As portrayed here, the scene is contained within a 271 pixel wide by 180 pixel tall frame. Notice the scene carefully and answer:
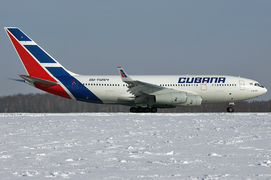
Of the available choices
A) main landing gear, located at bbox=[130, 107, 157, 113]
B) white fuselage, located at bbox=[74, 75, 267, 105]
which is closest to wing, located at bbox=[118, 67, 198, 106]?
main landing gear, located at bbox=[130, 107, 157, 113]

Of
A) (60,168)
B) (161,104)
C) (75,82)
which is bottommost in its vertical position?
(60,168)

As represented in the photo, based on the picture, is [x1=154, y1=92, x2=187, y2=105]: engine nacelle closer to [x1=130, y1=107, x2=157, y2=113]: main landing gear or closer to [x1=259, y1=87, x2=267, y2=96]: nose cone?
[x1=130, y1=107, x2=157, y2=113]: main landing gear

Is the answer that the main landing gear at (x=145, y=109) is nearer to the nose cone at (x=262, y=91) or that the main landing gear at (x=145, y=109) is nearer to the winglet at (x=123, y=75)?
the winglet at (x=123, y=75)

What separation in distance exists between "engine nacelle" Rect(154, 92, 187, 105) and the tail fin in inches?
272

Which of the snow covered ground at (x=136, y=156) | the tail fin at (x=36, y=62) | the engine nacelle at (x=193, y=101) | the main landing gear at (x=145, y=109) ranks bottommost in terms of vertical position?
the snow covered ground at (x=136, y=156)

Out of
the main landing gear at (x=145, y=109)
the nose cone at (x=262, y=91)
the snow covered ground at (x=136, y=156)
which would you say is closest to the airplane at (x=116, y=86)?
the main landing gear at (x=145, y=109)

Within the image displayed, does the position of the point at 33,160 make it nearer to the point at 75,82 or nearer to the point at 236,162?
the point at 236,162

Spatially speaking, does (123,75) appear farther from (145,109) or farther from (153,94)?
(145,109)

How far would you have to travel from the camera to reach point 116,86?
24.2m

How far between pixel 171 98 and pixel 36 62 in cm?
1074

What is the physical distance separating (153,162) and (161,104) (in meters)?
17.9

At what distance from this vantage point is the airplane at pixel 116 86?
925 inches

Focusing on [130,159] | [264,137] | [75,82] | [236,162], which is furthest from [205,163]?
[75,82]

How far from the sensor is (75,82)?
24.0 metres
